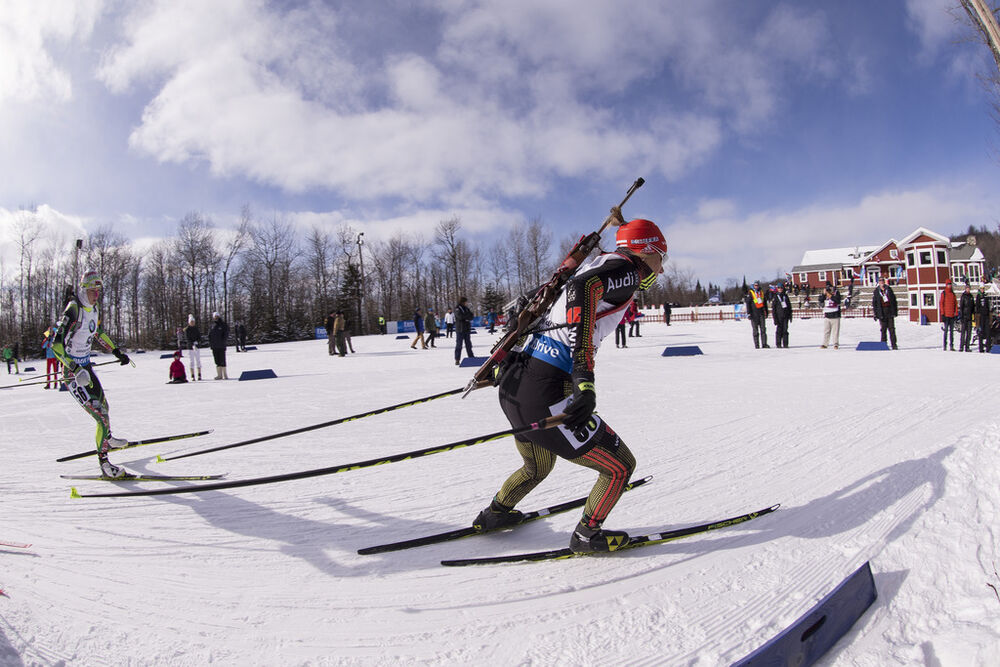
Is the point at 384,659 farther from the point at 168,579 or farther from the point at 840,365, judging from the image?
the point at 840,365

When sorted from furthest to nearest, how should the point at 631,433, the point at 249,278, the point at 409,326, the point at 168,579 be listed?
the point at 249,278 < the point at 409,326 < the point at 631,433 < the point at 168,579

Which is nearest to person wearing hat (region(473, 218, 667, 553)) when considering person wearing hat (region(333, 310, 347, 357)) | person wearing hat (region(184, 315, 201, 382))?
person wearing hat (region(184, 315, 201, 382))

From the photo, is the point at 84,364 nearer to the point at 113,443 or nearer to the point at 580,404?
the point at 113,443

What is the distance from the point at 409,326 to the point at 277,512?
136 feet

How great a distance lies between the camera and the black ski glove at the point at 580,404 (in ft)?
8.07

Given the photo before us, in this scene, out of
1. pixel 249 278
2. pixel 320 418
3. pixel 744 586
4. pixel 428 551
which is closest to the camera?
pixel 744 586

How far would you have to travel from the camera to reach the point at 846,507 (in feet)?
11.3

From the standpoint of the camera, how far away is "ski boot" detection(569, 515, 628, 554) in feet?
9.31

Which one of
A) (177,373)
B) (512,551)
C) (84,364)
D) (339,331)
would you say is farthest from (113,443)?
(339,331)

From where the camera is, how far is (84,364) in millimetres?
5059

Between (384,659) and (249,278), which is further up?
(249,278)

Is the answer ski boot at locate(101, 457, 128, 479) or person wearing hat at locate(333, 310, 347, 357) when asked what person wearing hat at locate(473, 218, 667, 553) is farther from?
person wearing hat at locate(333, 310, 347, 357)

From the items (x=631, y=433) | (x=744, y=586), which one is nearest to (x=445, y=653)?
(x=744, y=586)

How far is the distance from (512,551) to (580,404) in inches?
46.3
